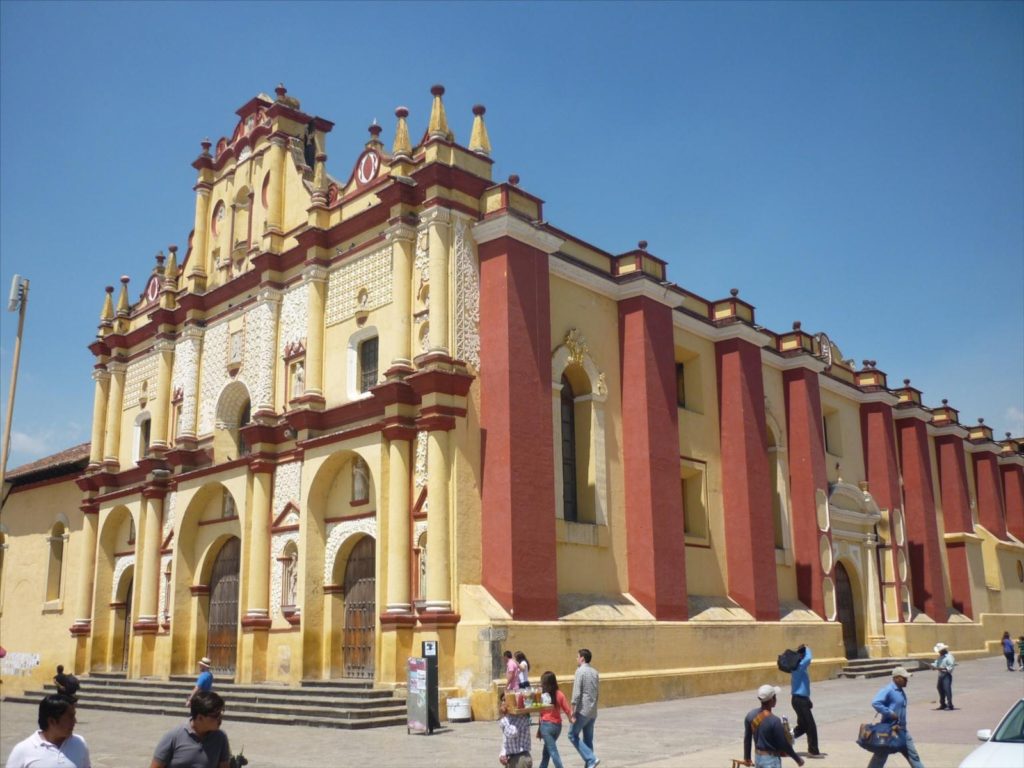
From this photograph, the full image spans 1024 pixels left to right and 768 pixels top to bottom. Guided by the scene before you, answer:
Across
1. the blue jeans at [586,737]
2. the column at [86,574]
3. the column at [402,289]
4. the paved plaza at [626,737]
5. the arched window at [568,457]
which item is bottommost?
the paved plaza at [626,737]

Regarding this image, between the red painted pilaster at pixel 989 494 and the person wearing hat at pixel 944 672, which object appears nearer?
the person wearing hat at pixel 944 672

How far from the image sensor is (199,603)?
25500 mm

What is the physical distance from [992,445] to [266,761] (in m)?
36.9

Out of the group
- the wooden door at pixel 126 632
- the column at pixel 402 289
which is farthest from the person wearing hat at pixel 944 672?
the wooden door at pixel 126 632

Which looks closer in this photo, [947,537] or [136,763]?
[136,763]

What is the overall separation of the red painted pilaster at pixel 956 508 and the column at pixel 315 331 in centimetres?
2585

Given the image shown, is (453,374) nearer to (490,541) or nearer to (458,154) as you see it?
(490,541)

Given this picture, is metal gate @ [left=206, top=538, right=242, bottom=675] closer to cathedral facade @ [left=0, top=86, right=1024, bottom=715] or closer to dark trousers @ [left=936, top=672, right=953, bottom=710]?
cathedral facade @ [left=0, top=86, right=1024, bottom=715]

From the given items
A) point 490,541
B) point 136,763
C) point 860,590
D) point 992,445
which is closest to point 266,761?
point 136,763

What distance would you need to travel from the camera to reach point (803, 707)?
13164 mm

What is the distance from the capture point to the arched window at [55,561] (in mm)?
31719

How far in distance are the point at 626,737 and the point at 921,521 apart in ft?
76.7

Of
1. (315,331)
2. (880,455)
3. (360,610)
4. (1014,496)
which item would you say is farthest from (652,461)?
(1014,496)

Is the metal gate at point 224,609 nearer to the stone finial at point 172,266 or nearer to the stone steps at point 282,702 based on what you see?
the stone steps at point 282,702
